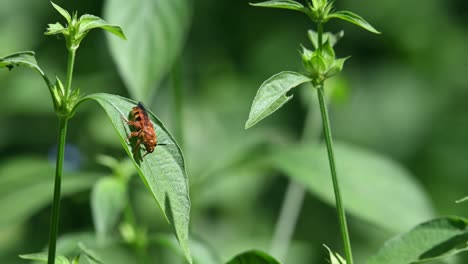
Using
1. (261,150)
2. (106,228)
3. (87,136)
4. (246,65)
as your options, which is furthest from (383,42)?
(106,228)

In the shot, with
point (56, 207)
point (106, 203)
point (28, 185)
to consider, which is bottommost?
point (28, 185)

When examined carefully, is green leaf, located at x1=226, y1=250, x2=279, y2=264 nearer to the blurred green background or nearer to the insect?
the insect

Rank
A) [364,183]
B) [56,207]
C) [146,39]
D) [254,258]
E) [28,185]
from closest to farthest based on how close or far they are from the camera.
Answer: [56,207]
[254,258]
[146,39]
[364,183]
[28,185]

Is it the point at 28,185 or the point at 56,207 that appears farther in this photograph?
the point at 28,185

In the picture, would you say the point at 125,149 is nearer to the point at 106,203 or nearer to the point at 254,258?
the point at 254,258

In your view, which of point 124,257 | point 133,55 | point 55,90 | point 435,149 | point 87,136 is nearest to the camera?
point 55,90

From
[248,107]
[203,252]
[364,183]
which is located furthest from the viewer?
[248,107]

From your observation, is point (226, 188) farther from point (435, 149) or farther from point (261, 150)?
point (261, 150)

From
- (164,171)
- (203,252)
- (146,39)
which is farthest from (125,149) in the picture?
(146,39)
